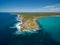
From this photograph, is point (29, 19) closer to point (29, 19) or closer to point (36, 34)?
point (29, 19)

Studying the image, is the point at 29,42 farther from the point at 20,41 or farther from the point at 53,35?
the point at 53,35

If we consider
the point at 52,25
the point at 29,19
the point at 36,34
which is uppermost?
the point at 29,19

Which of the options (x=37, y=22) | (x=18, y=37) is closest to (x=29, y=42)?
(x=18, y=37)

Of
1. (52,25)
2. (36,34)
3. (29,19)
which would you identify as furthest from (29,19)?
(52,25)

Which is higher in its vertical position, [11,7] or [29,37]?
[11,7]
